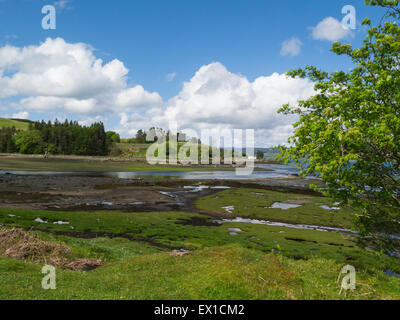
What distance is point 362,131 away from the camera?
11383mm

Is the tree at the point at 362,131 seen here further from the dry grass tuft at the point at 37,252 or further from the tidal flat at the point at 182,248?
the dry grass tuft at the point at 37,252

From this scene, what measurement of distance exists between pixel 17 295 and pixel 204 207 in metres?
45.3

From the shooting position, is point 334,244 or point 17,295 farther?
point 334,244

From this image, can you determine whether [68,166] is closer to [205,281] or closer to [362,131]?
[205,281]

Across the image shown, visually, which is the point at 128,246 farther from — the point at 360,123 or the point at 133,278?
the point at 360,123

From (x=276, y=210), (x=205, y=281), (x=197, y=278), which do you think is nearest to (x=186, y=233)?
(x=197, y=278)

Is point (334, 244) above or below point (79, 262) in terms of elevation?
below

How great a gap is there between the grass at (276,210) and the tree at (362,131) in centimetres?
2653

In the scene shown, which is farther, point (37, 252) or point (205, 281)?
point (37, 252)

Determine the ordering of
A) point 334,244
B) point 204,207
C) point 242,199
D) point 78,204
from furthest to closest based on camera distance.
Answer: point 242,199, point 204,207, point 78,204, point 334,244

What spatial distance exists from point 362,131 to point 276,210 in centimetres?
4471
